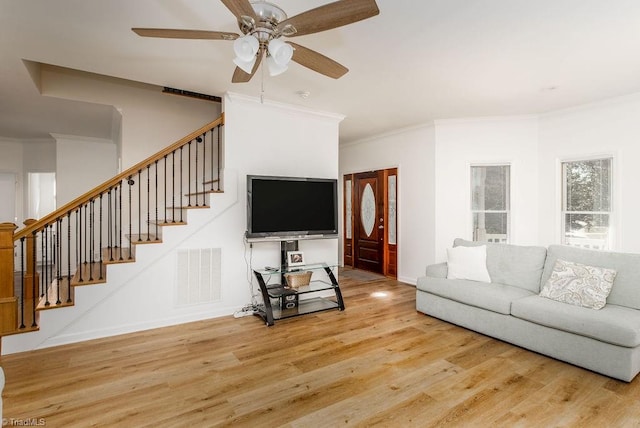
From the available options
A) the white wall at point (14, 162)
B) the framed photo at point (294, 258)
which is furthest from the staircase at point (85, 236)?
the white wall at point (14, 162)

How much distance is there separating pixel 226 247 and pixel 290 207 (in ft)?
3.10

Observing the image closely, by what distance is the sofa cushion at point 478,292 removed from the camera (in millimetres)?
3305

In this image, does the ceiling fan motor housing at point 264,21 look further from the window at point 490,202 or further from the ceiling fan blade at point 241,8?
the window at point 490,202

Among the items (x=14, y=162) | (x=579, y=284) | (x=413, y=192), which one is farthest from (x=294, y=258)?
(x=14, y=162)

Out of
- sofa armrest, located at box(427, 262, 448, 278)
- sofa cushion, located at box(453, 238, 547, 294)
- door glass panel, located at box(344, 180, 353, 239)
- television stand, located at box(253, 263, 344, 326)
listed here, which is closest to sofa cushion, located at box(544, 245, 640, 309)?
sofa cushion, located at box(453, 238, 547, 294)

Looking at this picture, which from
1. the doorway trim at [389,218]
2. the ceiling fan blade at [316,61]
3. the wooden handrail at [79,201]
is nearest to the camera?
the ceiling fan blade at [316,61]

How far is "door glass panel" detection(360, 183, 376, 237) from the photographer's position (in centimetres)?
654

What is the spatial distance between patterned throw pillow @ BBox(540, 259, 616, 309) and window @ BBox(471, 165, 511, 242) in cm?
185

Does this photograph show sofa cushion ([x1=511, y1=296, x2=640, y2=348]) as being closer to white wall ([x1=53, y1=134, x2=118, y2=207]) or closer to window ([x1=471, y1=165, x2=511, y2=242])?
window ([x1=471, y1=165, x2=511, y2=242])

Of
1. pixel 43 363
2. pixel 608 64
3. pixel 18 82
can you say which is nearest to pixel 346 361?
pixel 43 363

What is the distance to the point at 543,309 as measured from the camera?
9.76 ft

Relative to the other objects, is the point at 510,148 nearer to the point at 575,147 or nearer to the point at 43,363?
the point at 575,147

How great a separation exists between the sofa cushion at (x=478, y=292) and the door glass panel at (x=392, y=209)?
6.93ft

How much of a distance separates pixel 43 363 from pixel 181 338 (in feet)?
3.63
